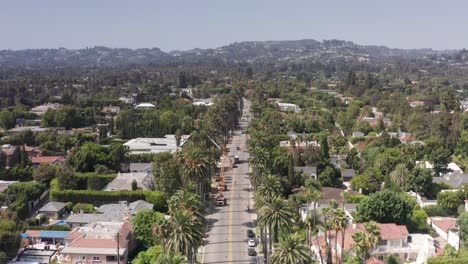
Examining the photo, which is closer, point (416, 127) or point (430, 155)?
point (430, 155)

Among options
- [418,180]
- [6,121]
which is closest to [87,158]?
[418,180]

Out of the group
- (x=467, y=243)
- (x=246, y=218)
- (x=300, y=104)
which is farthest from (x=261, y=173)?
(x=300, y=104)

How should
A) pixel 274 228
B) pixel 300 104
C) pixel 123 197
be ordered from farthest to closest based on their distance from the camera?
pixel 300 104 → pixel 123 197 → pixel 274 228

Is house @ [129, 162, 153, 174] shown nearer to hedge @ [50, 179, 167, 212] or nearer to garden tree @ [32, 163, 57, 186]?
garden tree @ [32, 163, 57, 186]

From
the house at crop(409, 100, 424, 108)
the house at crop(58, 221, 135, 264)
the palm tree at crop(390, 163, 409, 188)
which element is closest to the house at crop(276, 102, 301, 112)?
the house at crop(409, 100, 424, 108)

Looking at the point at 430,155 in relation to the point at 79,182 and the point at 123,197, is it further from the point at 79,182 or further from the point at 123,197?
the point at 79,182

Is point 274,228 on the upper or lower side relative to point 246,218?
upper
